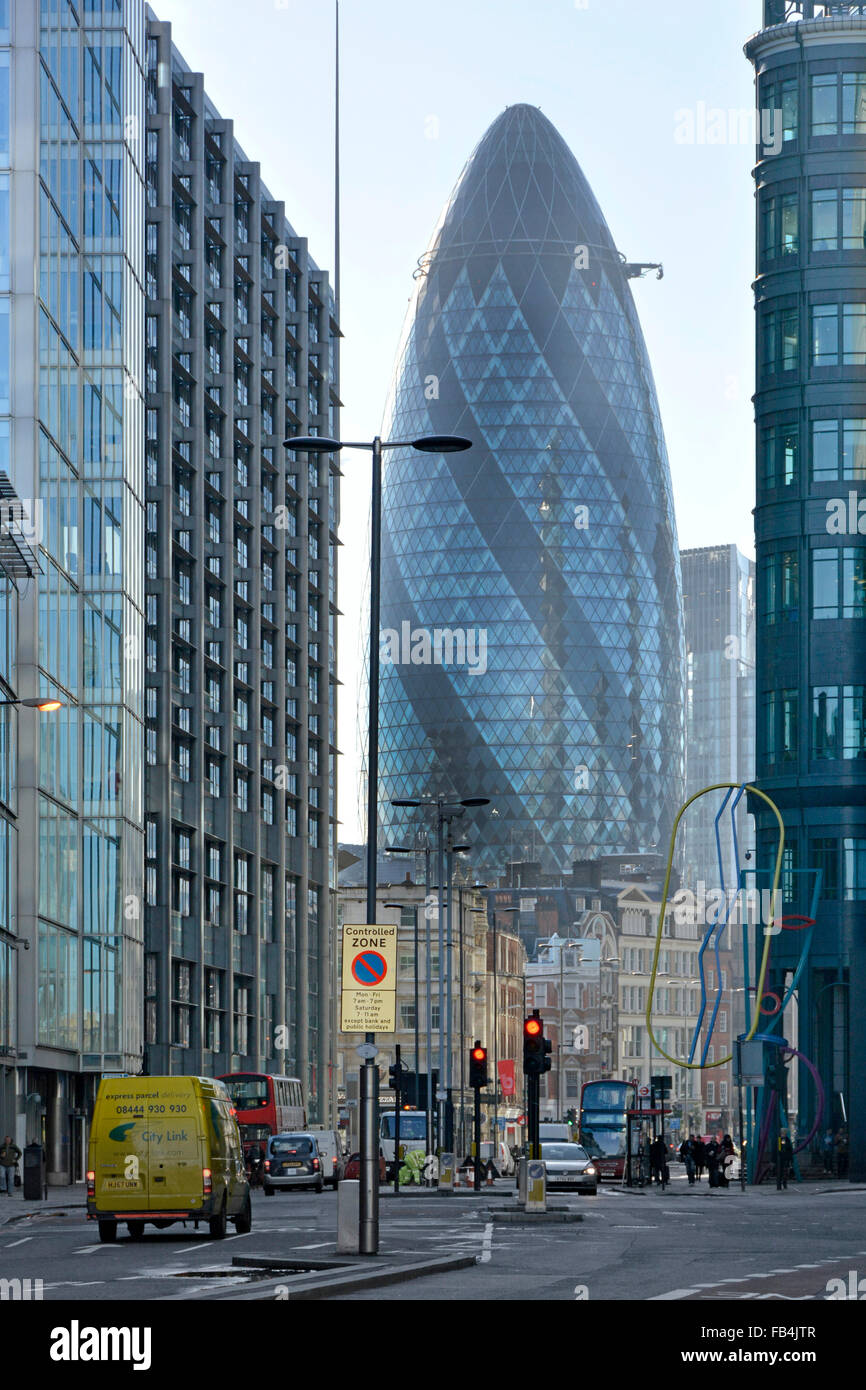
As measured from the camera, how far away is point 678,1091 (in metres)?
181

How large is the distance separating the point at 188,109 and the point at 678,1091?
333 ft

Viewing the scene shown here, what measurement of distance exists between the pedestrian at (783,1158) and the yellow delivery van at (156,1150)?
39.0 m

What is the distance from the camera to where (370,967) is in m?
26.0

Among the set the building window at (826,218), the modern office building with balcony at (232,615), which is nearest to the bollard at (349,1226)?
the building window at (826,218)

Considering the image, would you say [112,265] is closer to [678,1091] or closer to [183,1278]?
[183,1278]

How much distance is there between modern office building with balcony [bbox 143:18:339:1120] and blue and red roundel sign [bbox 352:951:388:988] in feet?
217

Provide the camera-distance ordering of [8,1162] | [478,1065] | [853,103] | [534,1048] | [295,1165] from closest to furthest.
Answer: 1. [534,1048]
2. [478,1065]
3. [8,1162]
4. [295,1165]
5. [853,103]

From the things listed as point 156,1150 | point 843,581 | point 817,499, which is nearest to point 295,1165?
point 843,581

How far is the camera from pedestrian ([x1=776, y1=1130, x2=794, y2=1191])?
67375 mm

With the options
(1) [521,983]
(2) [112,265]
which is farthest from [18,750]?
(1) [521,983]

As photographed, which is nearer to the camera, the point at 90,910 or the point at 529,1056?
the point at 529,1056

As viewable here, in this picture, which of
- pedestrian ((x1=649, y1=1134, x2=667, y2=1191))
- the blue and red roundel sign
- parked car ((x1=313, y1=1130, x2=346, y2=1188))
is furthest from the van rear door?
pedestrian ((x1=649, y1=1134, x2=667, y2=1191))

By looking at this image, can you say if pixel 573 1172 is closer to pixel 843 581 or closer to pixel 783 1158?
pixel 783 1158
